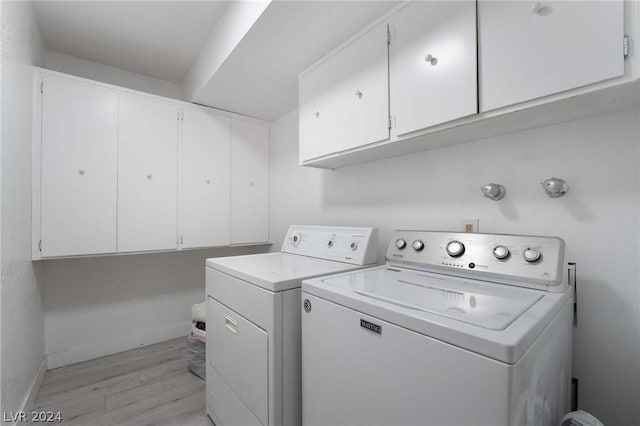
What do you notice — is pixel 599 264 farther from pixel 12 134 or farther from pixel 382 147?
pixel 12 134

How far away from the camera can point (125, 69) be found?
256 centimetres

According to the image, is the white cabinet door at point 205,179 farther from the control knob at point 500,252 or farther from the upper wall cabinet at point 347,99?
the control knob at point 500,252

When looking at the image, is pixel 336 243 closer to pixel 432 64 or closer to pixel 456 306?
pixel 456 306

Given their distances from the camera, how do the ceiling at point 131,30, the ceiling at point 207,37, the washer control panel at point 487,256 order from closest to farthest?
1. the washer control panel at point 487,256
2. the ceiling at point 207,37
3. the ceiling at point 131,30

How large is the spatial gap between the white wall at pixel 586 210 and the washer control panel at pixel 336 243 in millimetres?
321

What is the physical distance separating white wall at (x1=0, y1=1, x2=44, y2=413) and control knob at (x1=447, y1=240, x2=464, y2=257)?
78.5 inches

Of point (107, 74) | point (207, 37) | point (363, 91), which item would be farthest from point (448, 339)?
point (107, 74)

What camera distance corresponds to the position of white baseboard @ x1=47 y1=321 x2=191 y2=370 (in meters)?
2.20

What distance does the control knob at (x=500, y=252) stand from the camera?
1.02 m

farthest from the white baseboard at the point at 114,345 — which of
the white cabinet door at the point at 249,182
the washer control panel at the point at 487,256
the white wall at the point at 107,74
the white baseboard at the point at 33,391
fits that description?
the washer control panel at the point at 487,256

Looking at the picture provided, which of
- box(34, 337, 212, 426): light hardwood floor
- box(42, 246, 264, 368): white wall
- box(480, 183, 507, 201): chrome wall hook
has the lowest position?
box(34, 337, 212, 426): light hardwood floor

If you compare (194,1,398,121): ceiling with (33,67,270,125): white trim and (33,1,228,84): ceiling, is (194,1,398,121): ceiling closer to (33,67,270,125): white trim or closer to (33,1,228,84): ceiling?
(33,67,270,125): white trim

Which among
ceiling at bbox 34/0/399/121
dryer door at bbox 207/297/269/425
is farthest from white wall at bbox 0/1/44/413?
dryer door at bbox 207/297/269/425

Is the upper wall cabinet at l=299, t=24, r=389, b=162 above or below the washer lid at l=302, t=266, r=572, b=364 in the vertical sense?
above
